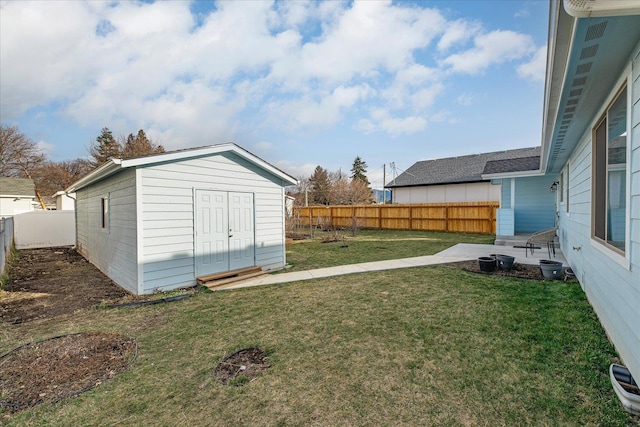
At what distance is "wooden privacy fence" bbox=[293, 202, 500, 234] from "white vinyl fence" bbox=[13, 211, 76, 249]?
11.1 metres

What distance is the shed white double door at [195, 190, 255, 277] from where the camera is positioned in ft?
20.2

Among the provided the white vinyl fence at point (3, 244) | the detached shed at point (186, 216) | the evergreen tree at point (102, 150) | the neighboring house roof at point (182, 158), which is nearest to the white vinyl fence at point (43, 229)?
the white vinyl fence at point (3, 244)

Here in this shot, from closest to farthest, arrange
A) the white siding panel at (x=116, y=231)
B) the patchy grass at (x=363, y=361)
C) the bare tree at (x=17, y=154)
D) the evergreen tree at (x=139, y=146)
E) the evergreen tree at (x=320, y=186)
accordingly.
A: the patchy grass at (x=363, y=361), the white siding panel at (x=116, y=231), the bare tree at (x=17, y=154), the evergreen tree at (x=139, y=146), the evergreen tree at (x=320, y=186)

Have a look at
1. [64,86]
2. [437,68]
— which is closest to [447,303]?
[437,68]

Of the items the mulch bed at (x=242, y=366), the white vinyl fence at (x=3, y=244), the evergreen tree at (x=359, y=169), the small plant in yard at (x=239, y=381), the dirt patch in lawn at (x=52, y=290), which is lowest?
the dirt patch in lawn at (x=52, y=290)

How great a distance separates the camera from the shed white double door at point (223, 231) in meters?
6.17

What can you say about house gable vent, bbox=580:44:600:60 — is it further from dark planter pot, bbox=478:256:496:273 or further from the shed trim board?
the shed trim board

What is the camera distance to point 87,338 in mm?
3635

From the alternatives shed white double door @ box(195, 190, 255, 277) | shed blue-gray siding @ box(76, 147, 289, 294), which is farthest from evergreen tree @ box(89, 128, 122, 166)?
shed white double door @ box(195, 190, 255, 277)

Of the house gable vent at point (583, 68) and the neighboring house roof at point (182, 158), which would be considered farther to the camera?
the neighboring house roof at point (182, 158)

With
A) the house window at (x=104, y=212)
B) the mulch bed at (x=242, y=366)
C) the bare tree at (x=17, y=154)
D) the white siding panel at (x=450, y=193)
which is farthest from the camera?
the bare tree at (x=17, y=154)

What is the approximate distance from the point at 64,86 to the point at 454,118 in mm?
16766

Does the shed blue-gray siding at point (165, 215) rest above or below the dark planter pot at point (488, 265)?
above

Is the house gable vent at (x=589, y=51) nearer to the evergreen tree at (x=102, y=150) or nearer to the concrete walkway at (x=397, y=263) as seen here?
the concrete walkway at (x=397, y=263)
